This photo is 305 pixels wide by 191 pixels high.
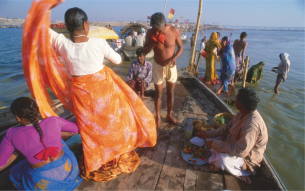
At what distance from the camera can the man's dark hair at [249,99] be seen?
2184mm

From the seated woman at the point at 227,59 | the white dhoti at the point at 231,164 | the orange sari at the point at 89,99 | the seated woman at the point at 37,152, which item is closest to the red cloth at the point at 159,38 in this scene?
the orange sari at the point at 89,99

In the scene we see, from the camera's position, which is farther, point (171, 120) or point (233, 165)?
point (171, 120)

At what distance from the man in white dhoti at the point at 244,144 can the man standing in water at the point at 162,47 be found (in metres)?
1.23

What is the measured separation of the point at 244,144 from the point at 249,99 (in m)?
0.58

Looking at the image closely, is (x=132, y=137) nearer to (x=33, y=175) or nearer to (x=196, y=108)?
(x=33, y=175)

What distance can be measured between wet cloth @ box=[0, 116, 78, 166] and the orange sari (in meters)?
0.35

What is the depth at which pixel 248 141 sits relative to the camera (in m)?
2.12

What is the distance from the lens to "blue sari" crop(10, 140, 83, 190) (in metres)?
1.79

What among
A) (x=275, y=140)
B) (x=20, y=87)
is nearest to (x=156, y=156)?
(x=275, y=140)

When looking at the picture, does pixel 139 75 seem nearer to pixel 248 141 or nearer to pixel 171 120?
pixel 171 120

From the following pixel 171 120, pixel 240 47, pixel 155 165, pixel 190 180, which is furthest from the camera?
pixel 240 47

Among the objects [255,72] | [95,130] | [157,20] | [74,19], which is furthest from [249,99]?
[255,72]

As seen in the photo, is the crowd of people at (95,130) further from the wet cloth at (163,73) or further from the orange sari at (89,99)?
the wet cloth at (163,73)

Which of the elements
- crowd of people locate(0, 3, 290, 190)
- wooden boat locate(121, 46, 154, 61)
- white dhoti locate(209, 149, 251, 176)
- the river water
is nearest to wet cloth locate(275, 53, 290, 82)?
the river water
